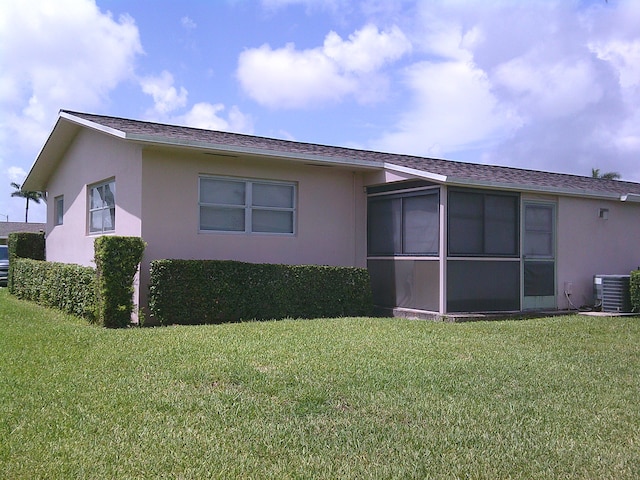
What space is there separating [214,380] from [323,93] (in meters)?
10.0

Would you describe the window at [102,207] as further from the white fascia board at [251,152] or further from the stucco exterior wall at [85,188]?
the white fascia board at [251,152]

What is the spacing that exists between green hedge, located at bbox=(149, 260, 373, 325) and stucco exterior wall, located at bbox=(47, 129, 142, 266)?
55.4 inches

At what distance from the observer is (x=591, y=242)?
1527 centimetres

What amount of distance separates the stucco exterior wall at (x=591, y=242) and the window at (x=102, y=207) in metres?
10.1

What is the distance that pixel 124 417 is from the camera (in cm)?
539

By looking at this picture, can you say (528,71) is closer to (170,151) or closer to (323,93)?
(323,93)

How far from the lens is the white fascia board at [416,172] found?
12.2m

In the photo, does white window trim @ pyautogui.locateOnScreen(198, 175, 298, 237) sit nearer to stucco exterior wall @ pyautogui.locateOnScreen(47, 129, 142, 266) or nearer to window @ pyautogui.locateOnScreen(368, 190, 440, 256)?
stucco exterior wall @ pyautogui.locateOnScreen(47, 129, 142, 266)

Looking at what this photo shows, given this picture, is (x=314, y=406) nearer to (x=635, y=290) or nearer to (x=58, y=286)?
(x=58, y=286)

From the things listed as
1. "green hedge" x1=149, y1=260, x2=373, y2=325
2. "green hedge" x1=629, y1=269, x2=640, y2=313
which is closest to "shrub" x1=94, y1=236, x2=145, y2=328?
"green hedge" x1=149, y1=260, x2=373, y2=325

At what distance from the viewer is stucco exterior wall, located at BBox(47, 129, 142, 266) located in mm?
12406

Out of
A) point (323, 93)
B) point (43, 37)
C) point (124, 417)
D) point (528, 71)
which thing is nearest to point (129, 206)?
point (43, 37)

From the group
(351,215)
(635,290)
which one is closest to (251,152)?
(351,215)

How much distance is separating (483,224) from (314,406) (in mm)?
8370
